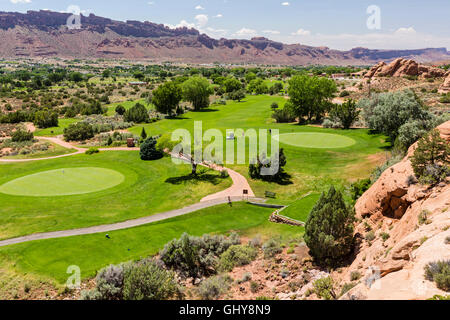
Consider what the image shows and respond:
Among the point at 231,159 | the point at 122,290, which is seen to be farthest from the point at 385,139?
the point at 122,290

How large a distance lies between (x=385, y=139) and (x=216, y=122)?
42.1m

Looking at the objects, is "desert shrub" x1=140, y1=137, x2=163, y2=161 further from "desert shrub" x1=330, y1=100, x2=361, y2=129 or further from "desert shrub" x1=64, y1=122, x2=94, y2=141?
"desert shrub" x1=330, y1=100, x2=361, y2=129

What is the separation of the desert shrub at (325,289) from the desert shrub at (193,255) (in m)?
8.13

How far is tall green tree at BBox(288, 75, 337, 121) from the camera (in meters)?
75.5

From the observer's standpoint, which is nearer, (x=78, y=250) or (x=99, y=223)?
(x=78, y=250)

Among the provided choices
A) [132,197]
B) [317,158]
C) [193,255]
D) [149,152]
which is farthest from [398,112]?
[132,197]

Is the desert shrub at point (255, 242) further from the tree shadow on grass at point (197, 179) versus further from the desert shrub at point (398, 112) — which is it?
the desert shrub at point (398, 112)

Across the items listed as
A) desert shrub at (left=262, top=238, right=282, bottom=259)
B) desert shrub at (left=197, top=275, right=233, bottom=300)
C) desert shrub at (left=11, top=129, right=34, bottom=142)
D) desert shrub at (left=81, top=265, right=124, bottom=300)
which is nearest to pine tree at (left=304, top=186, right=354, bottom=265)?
desert shrub at (left=262, top=238, right=282, bottom=259)

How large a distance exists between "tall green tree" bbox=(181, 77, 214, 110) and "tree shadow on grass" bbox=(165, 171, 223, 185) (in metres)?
65.6

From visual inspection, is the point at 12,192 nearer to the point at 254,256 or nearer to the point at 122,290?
the point at 122,290

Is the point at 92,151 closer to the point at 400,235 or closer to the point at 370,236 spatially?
the point at 370,236

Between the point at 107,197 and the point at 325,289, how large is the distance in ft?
86.8
